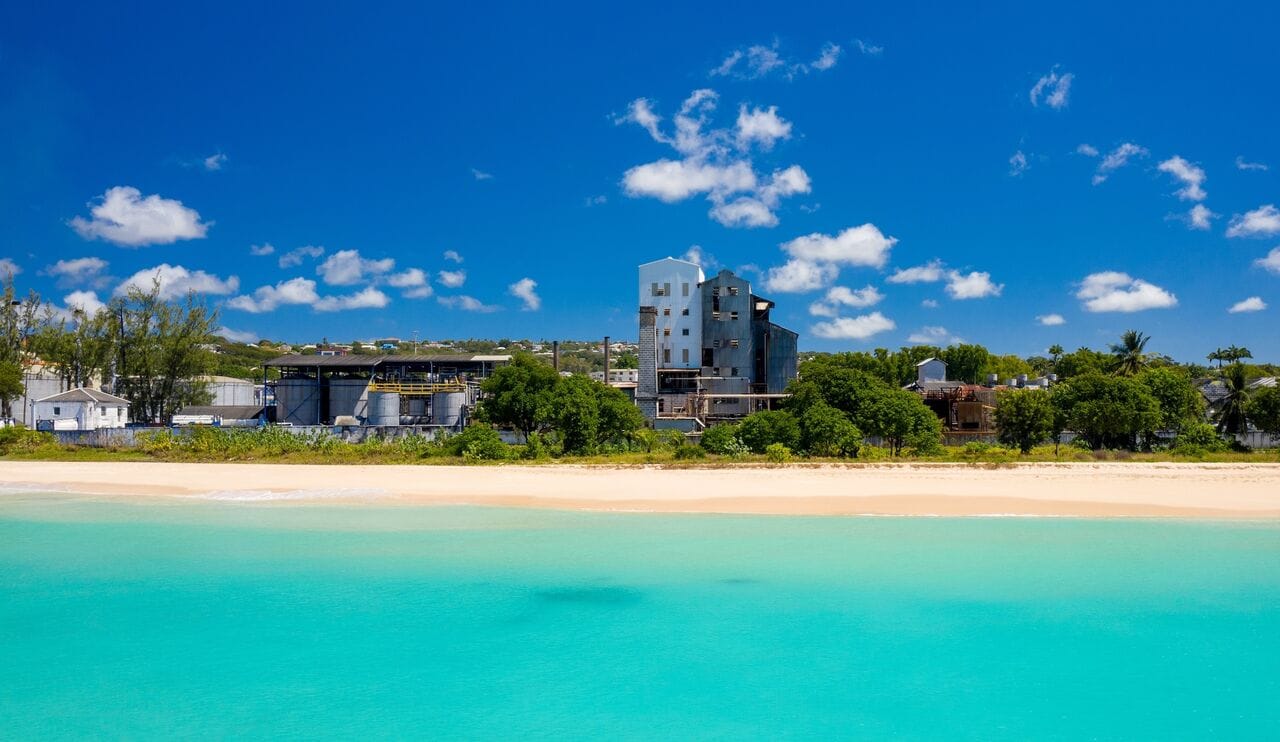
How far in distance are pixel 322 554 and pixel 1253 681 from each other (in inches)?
720

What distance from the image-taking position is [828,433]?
112ft

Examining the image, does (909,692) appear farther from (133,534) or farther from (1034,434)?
(1034,434)

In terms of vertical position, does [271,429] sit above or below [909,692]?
above

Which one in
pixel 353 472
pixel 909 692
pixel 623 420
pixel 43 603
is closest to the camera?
pixel 909 692

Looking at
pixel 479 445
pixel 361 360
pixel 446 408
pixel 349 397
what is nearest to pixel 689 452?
pixel 479 445

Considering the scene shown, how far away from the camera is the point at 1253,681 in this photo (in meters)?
12.1

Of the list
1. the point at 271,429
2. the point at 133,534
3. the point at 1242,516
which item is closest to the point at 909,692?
the point at 1242,516

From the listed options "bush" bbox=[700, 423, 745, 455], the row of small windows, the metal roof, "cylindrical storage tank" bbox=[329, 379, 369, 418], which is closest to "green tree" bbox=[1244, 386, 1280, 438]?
"bush" bbox=[700, 423, 745, 455]

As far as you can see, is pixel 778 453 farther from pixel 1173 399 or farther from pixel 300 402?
pixel 300 402

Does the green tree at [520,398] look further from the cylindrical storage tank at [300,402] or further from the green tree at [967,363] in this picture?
the green tree at [967,363]

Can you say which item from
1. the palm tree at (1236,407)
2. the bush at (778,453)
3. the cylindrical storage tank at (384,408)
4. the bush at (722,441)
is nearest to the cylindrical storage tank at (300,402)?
the cylindrical storage tank at (384,408)

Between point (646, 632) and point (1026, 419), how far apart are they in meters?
31.3

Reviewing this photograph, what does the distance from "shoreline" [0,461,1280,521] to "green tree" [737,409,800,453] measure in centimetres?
314

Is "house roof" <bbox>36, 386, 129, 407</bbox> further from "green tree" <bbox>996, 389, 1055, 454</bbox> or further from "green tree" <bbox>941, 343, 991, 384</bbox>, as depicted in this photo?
"green tree" <bbox>941, 343, 991, 384</bbox>
